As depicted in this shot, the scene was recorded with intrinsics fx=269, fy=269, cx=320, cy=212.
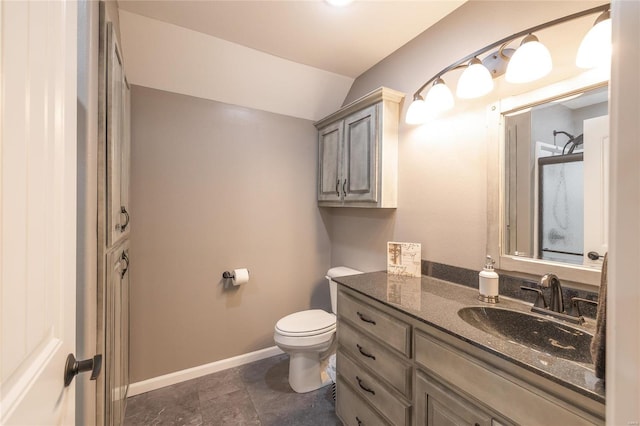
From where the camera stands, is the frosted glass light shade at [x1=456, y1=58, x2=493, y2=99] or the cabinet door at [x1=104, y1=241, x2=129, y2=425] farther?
the frosted glass light shade at [x1=456, y1=58, x2=493, y2=99]

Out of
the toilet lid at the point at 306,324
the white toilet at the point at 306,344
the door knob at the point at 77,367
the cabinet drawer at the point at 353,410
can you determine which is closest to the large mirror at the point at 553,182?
the cabinet drawer at the point at 353,410

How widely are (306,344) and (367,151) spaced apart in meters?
1.44

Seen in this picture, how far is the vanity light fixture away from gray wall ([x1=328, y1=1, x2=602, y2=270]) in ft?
0.34

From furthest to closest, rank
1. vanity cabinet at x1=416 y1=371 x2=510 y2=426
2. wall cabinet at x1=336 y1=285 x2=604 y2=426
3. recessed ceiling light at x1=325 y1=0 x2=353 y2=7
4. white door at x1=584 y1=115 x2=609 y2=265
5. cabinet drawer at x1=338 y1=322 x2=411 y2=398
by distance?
recessed ceiling light at x1=325 y1=0 x2=353 y2=7 < cabinet drawer at x1=338 y1=322 x2=411 y2=398 < white door at x1=584 y1=115 x2=609 y2=265 < vanity cabinet at x1=416 y1=371 x2=510 y2=426 < wall cabinet at x1=336 y1=285 x2=604 y2=426

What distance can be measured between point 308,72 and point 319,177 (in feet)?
2.99

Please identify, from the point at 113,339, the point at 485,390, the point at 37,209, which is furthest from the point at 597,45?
the point at 113,339

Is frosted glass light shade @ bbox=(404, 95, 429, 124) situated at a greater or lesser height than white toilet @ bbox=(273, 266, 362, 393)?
greater

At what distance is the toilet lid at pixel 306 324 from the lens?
6.28 ft

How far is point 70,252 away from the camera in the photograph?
0.64 m

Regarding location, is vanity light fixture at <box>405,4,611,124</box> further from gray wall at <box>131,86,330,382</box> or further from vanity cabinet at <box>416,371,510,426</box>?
gray wall at <box>131,86,330,382</box>

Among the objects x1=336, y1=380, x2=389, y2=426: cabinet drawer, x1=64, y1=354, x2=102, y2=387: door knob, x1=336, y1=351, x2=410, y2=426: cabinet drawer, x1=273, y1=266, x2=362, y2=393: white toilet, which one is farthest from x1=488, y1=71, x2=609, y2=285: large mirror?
x1=64, y1=354, x2=102, y2=387: door knob

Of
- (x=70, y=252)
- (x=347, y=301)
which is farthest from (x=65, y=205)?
(x=347, y=301)

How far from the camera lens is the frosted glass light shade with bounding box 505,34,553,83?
1097 mm

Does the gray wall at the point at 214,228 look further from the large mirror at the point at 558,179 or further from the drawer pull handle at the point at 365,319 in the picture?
the large mirror at the point at 558,179
